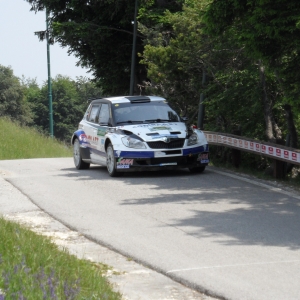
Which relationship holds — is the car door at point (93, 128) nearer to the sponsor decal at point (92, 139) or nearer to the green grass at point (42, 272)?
the sponsor decal at point (92, 139)

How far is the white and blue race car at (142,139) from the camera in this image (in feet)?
53.4

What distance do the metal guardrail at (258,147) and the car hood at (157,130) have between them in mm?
1416

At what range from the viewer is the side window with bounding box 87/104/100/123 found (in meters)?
18.6

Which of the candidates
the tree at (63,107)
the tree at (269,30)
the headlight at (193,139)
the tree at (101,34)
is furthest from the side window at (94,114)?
the tree at (63,107)

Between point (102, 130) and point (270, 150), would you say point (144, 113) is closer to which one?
point (102, 130)

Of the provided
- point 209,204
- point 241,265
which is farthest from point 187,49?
point 241,265

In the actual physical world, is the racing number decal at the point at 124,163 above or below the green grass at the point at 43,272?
above

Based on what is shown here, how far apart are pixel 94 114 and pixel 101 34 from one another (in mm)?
19428

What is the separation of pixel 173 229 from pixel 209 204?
2266mm

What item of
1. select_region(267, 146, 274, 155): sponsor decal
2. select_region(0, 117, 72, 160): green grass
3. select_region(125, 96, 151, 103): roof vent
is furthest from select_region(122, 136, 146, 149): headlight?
select_region(0, 117, 72, 160): green grass

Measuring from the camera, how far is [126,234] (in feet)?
32.1

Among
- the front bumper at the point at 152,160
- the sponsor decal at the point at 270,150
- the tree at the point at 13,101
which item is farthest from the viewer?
the tree at the point at 13,101

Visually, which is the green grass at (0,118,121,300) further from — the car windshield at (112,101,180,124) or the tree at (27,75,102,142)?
the tree at (27,75,102,142)

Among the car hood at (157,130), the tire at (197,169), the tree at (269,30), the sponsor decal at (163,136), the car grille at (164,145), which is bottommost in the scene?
the tire at (197,169)
